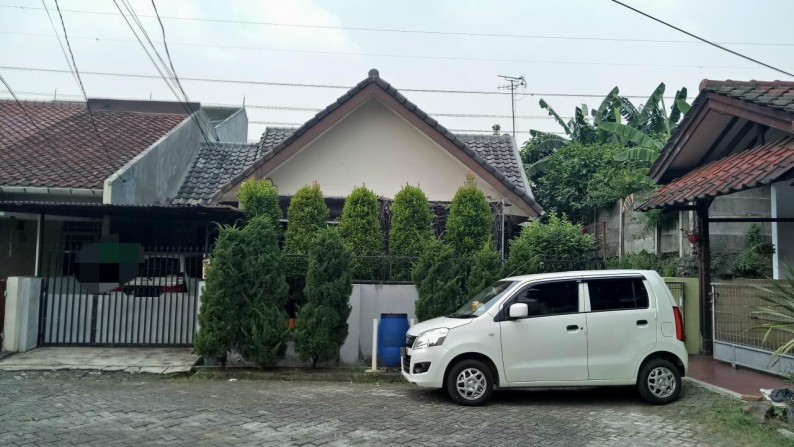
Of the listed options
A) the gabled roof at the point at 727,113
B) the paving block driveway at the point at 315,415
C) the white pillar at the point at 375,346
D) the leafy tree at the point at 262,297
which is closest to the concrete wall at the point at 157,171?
the leafy tree at the point at 262,297

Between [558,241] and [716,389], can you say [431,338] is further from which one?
[558,241]

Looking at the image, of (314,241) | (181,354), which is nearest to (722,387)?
(314,241)

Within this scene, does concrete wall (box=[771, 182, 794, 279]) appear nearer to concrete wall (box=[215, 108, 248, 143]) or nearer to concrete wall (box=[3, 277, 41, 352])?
concrete wall (box=[3, 277, 41, 352])

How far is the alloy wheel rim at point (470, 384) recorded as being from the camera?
7602 mm

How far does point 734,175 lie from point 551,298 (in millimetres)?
3574

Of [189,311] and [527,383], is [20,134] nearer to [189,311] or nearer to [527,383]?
[189,311]

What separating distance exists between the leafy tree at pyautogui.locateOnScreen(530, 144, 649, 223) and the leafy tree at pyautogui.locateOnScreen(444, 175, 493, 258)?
741cm

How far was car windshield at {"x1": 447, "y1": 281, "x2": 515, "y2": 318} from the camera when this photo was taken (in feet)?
26.2

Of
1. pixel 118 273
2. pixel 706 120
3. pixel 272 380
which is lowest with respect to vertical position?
pixel 272 380

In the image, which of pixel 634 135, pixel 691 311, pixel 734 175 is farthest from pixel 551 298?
pixel 634 135

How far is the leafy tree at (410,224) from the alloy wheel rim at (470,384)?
12.4ft

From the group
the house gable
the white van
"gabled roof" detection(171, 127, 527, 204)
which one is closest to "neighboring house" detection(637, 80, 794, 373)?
the white van

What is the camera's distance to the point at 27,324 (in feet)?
34.3

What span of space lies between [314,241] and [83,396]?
4102 mm
